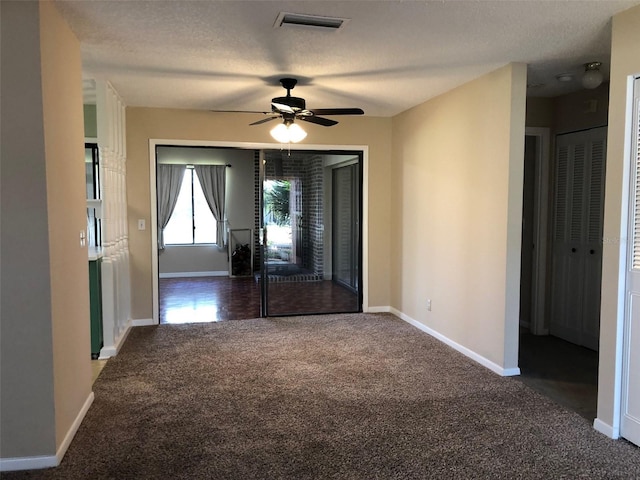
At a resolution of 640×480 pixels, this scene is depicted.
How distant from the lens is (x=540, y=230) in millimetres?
5086

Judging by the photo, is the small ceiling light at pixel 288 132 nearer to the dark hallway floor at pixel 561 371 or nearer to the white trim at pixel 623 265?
the white trim at pixel 623 265

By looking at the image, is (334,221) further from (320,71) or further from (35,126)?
(35,126)

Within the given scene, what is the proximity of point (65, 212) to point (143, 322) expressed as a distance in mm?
2991

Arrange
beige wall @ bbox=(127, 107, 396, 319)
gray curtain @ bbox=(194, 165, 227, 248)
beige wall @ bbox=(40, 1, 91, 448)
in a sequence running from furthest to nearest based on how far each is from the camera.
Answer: gray curtain @ bbox=(194, 165, 227, 248) → beige wall @ bbox=(127, 107, 396, 319) → beige wall @ bbox=(40, 1, 91, 448)

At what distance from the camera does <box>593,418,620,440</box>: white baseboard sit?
2807 mm

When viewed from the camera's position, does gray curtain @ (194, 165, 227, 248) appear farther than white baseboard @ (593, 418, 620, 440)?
Yes

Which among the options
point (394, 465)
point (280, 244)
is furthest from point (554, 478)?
point (280, 244)

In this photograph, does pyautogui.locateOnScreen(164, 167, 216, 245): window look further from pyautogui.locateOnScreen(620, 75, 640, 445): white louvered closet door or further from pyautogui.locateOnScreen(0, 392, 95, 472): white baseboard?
pyautogui.locateOnScreen(620, 75, 640, 445): white louvered closet door

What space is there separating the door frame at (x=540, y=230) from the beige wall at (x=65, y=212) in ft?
13.8

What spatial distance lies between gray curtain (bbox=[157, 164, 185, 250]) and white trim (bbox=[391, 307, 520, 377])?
5.21 metres

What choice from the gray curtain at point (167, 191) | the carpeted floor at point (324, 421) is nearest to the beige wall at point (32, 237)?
the carpeted floor at point (324, 421)

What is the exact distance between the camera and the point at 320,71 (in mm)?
3951

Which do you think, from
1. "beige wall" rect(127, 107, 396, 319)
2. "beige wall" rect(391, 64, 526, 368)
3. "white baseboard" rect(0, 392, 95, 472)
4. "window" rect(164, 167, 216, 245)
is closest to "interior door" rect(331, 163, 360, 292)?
"beige wall" rect(127, 107, 396, 319)

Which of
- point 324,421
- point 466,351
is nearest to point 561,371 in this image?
point 466,351
